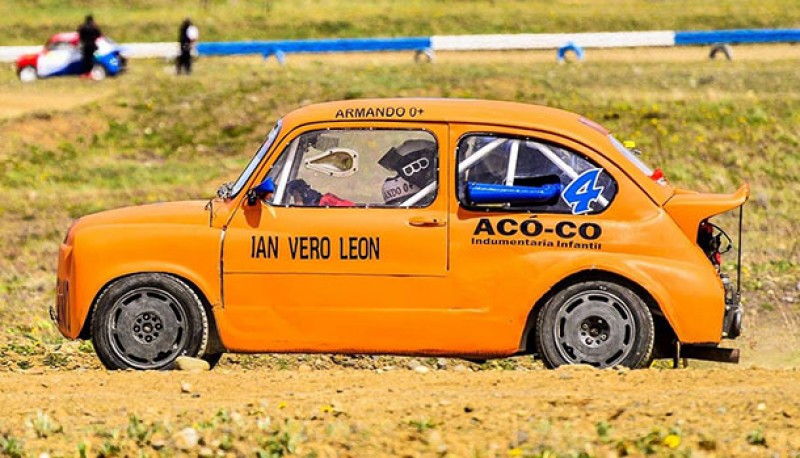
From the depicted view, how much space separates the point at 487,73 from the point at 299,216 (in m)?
16.4

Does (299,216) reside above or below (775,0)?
below

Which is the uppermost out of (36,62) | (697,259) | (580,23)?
(580,23)

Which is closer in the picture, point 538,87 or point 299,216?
point 299,216

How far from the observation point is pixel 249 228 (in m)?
9.18

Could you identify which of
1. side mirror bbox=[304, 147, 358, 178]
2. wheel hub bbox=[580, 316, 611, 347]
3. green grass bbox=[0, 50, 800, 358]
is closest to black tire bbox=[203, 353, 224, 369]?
side mirror bbox=[304, 147, 358, 178]

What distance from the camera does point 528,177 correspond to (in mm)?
9094

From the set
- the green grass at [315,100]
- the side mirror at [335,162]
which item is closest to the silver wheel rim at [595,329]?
the side mirror at [335,162]

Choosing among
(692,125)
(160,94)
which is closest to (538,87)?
(692,125)

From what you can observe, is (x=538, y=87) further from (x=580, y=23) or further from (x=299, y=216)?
(x=580, y=23)

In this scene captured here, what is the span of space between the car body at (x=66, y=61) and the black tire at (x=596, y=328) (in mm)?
26781

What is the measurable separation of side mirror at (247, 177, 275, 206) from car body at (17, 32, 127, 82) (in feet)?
85.1

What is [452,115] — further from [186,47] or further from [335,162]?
[186,47]

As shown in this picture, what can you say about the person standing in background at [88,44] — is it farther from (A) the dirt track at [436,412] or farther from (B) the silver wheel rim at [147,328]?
(A) the dirt track at [436,412]

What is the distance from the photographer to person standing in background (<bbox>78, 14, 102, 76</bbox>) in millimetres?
34125
